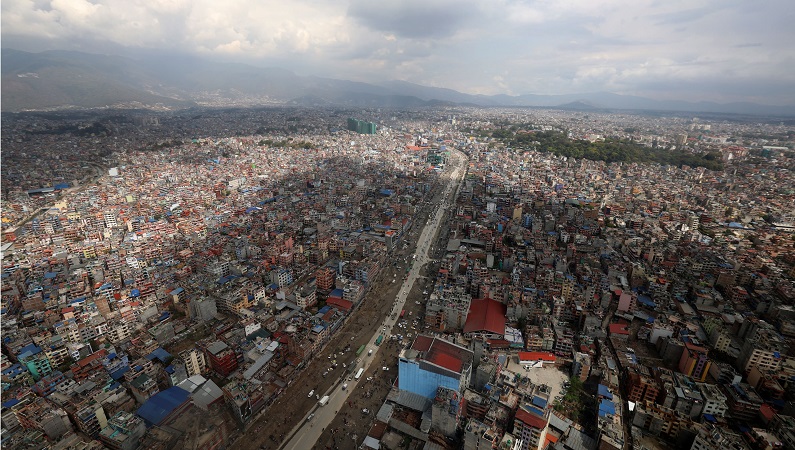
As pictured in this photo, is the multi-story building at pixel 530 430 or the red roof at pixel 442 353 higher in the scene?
the red roof at pixel 442 353

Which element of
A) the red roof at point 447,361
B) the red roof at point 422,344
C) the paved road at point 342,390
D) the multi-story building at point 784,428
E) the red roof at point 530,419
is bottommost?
the paved road at point 342,390

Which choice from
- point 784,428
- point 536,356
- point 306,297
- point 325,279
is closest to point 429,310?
point 536,356

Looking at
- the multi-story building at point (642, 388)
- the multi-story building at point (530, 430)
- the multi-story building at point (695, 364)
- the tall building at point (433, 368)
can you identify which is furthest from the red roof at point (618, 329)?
the tall building at point (433, 368)

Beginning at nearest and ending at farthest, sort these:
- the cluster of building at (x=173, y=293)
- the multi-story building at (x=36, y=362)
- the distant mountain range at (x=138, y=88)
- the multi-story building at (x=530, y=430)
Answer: the multi-story building at (x=530, y=430)
the cluster of building at (x=173, y=293)
the multi-story building at (x=36, y=362)
the distant mountain range at (x=138, y=88)

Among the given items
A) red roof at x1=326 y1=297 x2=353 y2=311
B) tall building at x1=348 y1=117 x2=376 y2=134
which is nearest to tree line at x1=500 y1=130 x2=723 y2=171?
tall building at x1=348 y1=117 x2=376 y2=134

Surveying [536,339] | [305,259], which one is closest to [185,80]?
[305,259]

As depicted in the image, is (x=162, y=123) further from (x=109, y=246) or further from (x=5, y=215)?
(x=109, y=246)

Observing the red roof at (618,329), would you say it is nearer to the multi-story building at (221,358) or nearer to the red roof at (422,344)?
the red roof at (422,344)
